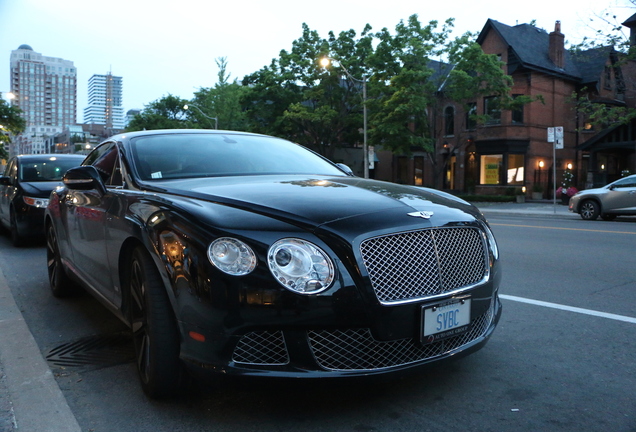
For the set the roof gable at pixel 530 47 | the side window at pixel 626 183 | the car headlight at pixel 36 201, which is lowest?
the car headlight at pixel 36 201

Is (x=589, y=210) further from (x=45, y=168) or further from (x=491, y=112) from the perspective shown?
(x=491, y=112)

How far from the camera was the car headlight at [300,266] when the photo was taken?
266 cm

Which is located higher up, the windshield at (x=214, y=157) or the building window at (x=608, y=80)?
the building window at (x=608, y=80)

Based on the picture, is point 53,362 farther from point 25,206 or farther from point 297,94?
point 297,94

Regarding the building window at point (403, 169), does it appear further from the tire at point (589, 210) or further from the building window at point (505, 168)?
the tire at point (589, 210)

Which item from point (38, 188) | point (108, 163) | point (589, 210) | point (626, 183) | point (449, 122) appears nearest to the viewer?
point (108, 163)

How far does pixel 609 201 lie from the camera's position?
56.5 feet

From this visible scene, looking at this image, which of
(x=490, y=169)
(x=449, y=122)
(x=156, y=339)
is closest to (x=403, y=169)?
(x=449, y=122)

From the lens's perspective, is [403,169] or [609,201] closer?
[609,201]

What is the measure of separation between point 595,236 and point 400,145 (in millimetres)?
19779

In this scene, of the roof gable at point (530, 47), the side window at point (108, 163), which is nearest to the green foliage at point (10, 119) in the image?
the roof gable at point (530, 47)

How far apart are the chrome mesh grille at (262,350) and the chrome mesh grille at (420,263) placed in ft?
1.73

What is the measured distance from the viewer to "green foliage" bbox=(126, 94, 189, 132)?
60906mm

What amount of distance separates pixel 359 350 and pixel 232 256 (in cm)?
76
